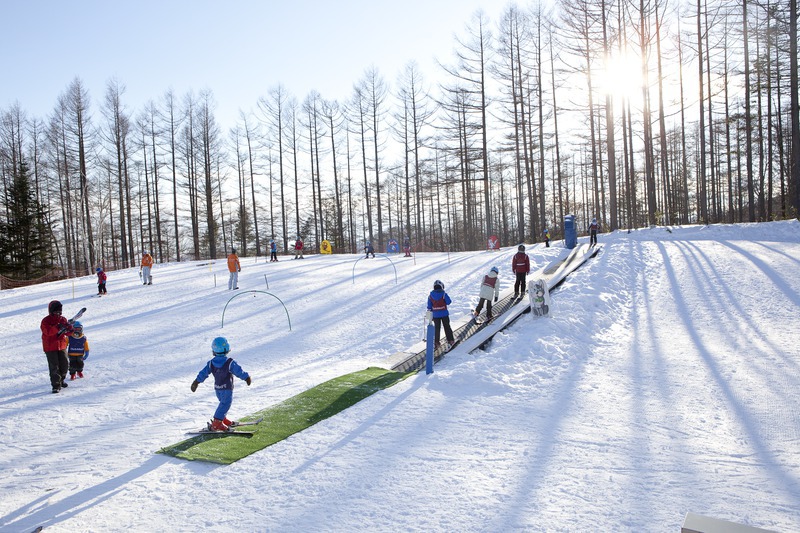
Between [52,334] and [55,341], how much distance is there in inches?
5.9

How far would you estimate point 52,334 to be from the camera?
355 inches

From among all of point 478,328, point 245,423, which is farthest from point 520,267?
point 245,423

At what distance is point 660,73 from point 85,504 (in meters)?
A: 33.8

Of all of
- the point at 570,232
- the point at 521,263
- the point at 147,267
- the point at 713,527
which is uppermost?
the point at 570,232

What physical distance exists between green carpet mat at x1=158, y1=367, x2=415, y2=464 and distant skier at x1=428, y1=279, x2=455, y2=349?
179 cm

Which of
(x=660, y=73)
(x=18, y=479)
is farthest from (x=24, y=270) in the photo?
(x=660, y=73)

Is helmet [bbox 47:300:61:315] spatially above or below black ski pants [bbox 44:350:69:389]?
above

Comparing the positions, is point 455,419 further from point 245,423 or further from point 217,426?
point 217,426

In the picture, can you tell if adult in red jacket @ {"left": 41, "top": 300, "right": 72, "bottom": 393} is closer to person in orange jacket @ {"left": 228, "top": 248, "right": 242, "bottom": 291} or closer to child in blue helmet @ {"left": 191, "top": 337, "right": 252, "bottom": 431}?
child in blue helmet @ {"left": 191, "top": 337, "right": 252, "bottom": 431}

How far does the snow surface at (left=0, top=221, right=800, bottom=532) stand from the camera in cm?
458

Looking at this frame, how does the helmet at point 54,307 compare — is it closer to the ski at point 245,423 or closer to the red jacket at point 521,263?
the ski at point 245,423

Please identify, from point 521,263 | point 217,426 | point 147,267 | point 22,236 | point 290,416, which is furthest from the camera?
point 22,236

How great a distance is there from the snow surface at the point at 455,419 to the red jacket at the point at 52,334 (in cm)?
93

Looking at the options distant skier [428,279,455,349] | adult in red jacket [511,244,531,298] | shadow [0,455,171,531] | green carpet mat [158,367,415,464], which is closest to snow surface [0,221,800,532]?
shadow [0,455,171,531]
